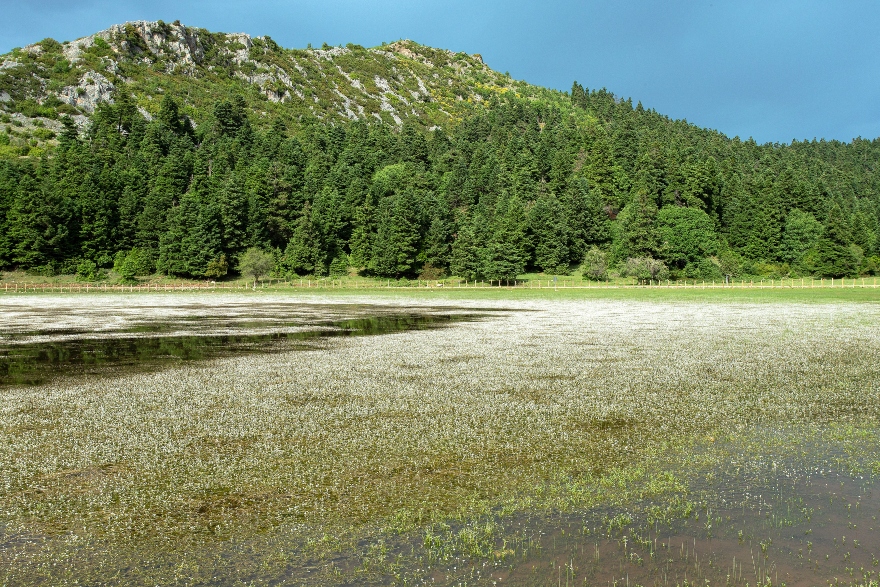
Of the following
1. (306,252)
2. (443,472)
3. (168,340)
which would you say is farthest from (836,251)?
(443,472)

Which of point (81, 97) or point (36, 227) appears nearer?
point (36, 227)

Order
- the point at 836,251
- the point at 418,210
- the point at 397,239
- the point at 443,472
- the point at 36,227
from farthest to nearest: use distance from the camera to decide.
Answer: the point at 418,210 < the point at 397,239 < the point at 36,227 < the point at 836,251 < the point at 443,472

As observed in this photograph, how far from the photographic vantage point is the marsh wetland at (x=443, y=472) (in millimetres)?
7105

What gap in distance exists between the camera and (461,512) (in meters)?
8.45

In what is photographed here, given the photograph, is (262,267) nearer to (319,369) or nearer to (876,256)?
(319,369)

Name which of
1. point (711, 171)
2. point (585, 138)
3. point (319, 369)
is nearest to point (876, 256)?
point (711, 171)

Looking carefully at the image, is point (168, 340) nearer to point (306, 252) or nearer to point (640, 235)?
point (306, 252)

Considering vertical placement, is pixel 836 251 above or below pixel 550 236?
below

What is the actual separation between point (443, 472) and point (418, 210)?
122 meters

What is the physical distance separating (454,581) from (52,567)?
486cm

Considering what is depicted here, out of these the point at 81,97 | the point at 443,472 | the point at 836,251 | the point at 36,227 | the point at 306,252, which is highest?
the point at 81,97

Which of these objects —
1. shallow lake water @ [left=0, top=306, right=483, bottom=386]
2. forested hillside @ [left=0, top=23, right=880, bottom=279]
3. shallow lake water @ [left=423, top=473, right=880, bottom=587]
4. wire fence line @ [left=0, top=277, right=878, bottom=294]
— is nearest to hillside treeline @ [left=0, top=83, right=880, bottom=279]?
forested hillside @ [left=0, top=23, right=880, bottom=279]

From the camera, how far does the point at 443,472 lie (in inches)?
396

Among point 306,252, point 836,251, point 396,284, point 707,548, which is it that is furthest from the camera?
point 306,252
